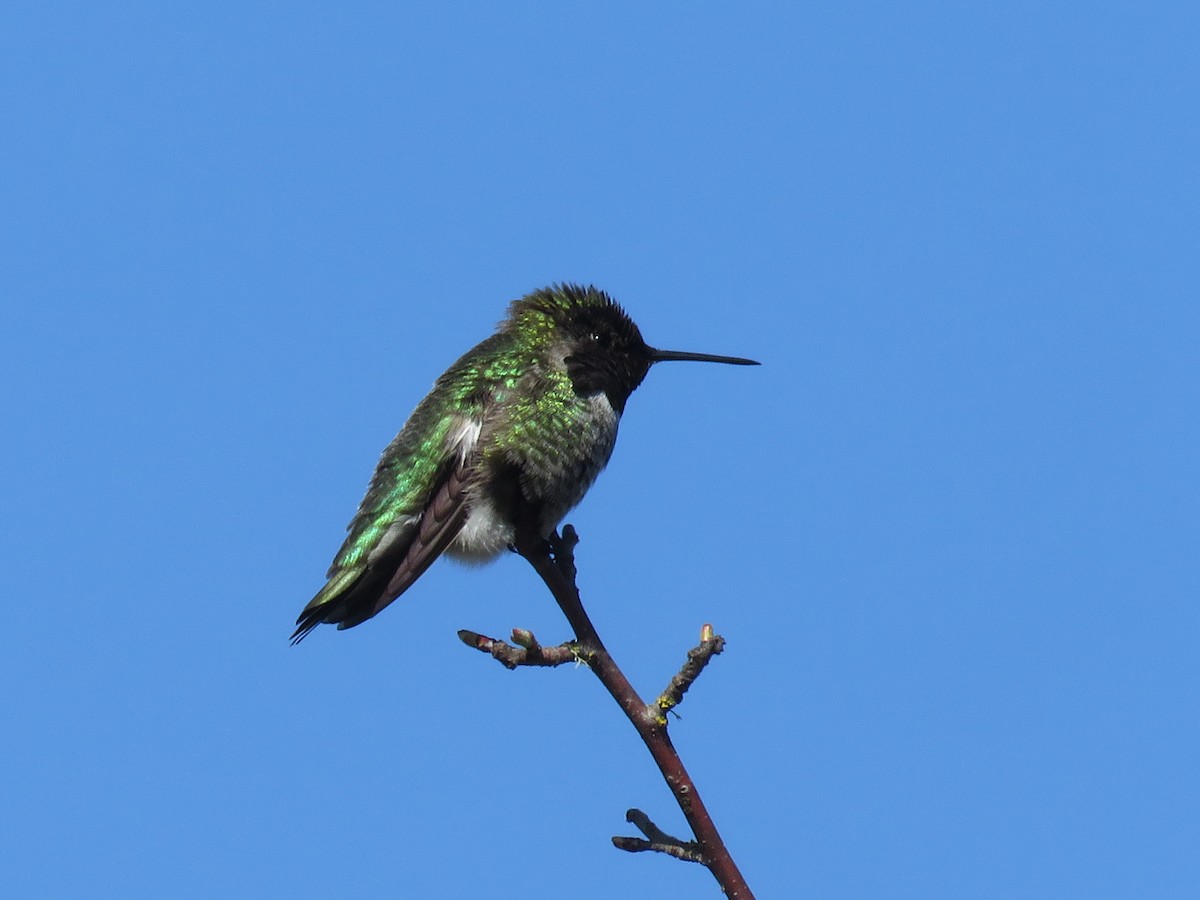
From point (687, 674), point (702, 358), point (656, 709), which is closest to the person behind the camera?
point (656, 709)

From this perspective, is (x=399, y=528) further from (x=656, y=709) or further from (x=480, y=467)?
(x=656, y=709)

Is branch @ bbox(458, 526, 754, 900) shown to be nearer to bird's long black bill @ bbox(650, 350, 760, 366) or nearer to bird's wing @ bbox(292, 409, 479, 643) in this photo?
bird's wing @ bbox(292, 409, 479, 643)

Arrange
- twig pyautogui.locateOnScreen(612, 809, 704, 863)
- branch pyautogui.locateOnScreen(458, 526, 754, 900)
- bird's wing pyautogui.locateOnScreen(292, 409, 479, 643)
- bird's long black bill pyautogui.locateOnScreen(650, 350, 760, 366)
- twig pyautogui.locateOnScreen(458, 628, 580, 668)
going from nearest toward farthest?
branch pyautogui.locateOnScreen(458, 526, 754, 900), twig pyautogui.locateOnScreen(612, 809, 704, 863), twig pyautogui.locateOnScreen(458, 628, 580, 668), bird's wing pyautogui.locateOnScreen(292, 409, 479, 643), bird's long black bill pyautogui.locateOnScreen(650, 350, 760, 366)

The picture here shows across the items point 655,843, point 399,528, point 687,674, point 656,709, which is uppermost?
point 399,528

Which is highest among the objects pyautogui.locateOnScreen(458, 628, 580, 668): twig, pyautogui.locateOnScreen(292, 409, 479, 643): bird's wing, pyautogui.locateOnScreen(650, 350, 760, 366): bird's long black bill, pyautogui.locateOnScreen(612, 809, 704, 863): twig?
pyautogui.locateOnScreen(650, 350, 760, 366): bird's long black bill

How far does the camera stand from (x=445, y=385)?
5.33 metres

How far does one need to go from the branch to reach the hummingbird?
119 cm

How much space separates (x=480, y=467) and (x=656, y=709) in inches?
71.6

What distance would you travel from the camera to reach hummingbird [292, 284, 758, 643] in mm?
4852

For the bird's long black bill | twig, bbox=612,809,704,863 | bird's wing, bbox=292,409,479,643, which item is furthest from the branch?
the bird's long black bill

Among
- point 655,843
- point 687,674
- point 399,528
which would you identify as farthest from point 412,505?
point 655,843

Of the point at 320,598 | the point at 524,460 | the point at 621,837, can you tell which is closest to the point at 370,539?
the point at 320,598

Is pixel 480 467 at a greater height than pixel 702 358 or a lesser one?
lesser

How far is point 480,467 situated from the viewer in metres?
4.97
